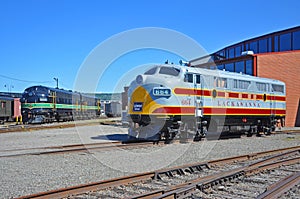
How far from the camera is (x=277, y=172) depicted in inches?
330

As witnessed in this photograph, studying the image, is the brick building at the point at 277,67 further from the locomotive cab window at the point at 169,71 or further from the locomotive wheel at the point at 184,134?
the locomotive wheel at the point at 184,134

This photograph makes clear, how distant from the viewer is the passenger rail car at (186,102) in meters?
13.4

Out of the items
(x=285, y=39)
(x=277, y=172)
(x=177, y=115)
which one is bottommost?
(x=277, y=172)

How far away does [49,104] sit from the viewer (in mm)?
31656

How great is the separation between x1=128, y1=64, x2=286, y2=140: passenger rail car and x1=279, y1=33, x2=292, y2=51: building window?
70.4 ft

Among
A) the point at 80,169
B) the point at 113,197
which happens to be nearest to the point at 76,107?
the point at 80,169

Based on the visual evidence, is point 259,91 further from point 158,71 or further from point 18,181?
point 18,181

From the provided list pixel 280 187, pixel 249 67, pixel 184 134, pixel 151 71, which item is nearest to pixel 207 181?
pixel 280 187

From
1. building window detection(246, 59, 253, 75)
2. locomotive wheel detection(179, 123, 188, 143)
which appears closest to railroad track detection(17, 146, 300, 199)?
locomotive wheel detection(179, 123, 188, 143)

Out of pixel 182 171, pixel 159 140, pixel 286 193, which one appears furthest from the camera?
pixel 159 140

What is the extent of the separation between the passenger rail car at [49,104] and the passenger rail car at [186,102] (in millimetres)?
18582

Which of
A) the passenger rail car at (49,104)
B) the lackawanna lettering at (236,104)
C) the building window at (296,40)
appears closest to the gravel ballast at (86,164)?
the lackawanna lettering at (236,104)

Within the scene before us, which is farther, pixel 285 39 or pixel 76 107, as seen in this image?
pixel 76 107

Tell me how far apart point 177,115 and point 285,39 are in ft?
92.1
